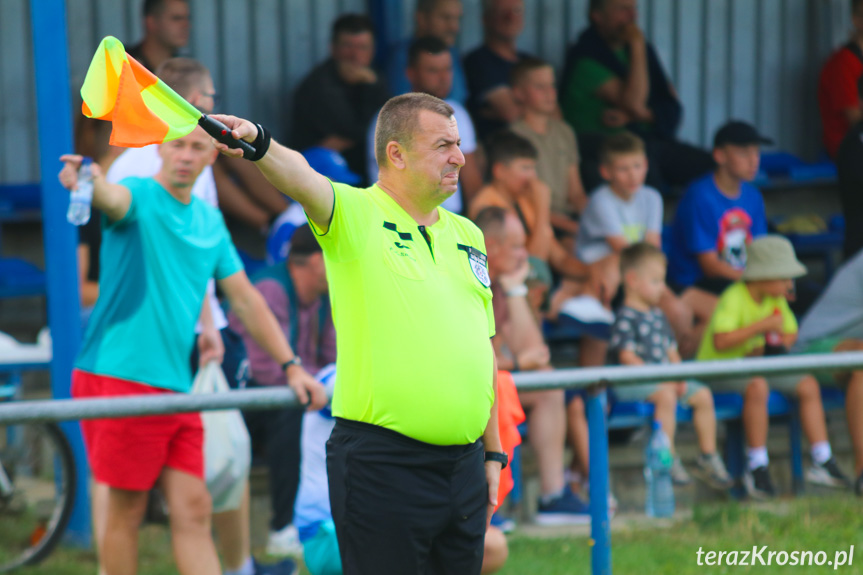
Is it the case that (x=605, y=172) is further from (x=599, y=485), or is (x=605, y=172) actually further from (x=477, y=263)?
(x=477, y=263)

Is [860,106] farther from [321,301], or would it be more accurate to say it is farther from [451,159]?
[451,159]

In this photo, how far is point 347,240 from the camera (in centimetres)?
284

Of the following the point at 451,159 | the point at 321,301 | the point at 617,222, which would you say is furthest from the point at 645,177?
the point at 451,159

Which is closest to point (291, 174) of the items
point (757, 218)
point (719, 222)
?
point (719, 222)

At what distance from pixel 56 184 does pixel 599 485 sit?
2581mm

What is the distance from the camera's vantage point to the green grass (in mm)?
4559

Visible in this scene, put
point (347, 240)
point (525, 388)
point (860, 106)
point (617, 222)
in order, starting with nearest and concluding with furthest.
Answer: point (347, 240), point (525, 388), point (617, 222), point (860, 106)

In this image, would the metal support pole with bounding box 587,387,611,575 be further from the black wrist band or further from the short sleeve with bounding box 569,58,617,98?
the short sleeve with bounding box 569,58,617,98

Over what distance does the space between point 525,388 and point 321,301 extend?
1775 mm

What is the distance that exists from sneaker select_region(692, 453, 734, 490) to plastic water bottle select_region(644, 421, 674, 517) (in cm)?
30

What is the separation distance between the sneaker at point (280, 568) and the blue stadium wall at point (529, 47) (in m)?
3.21

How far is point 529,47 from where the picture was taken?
8.05 metres

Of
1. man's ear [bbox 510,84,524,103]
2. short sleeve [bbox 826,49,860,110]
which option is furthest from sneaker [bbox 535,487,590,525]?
short sleeve [bbox 826,49,860,110]

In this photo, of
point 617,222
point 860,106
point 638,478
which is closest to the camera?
point 638,478
